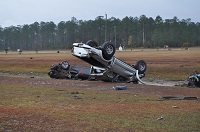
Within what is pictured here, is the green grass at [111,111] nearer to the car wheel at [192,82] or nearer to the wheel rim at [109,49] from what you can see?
the wheel rim at [109,49]

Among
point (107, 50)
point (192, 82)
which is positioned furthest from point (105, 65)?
point (192, 82)

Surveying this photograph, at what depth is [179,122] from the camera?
32.8ft

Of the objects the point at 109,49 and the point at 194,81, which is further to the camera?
the point at 194,81

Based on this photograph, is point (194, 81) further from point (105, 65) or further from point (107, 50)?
point (107, 50)

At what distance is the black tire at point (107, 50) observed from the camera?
2260 centimetres

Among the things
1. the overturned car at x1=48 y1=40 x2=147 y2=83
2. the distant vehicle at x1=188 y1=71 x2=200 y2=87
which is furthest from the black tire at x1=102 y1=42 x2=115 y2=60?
the distant vehicle at x1=188 y1=71 x2=200 y2=87

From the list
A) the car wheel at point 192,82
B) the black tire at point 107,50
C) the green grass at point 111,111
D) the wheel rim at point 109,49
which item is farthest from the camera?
the car wheel at point 192,82

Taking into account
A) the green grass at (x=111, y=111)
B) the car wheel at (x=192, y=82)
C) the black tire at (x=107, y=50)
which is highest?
the black tire at (x=107, y=50)

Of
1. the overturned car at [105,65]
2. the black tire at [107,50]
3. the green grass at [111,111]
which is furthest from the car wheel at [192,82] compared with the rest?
the green grass at [111,111]

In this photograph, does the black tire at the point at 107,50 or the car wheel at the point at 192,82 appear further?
the car wheel at the point at 192,82

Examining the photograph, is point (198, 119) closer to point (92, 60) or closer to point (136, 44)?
point (92, 60)

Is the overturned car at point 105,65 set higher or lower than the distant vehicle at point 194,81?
higher

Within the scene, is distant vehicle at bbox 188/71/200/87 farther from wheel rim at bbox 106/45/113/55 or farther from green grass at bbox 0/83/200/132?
green grass at bbox 0/83/200/132

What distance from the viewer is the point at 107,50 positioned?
22.7 m
